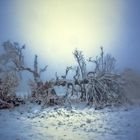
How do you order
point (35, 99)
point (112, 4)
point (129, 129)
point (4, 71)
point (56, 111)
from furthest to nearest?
point (112, 4)
point (4, 71)
point (35, 99)
point (56, 111)
point (129, 129)

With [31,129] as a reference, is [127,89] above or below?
above

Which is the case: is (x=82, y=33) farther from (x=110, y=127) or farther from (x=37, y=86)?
(x=110, y=127)

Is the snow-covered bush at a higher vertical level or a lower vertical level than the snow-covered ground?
higher

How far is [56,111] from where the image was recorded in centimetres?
319

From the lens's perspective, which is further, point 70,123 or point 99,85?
point 99,85

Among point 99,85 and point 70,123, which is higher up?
point 99,85

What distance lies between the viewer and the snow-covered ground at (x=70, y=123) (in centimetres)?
227

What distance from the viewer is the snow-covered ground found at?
2.27 m

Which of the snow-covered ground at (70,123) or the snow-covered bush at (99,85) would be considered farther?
the snow-covered bush at (99,85)

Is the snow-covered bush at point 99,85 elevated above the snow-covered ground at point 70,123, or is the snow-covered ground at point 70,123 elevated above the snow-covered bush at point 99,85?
the snow-covered bush at point 99,85

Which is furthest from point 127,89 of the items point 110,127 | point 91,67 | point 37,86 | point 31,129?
point 31,129

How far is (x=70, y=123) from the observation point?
267 cm

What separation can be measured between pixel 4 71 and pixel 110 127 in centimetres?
198

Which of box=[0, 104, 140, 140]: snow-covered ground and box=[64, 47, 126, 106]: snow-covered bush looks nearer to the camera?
box=[0, 104, 140, 140]: snow-covered ground
